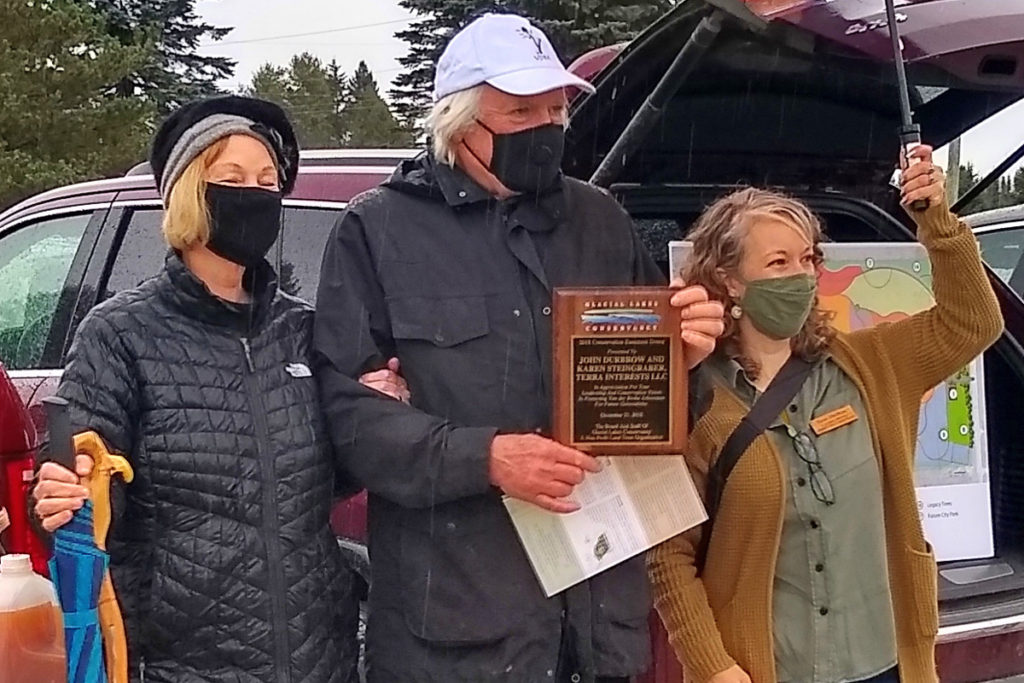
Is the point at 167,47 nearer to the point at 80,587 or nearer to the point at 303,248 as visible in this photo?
the point at 303,248

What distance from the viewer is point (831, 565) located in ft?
8.57

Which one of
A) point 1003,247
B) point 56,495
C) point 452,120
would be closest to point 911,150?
point 452,120

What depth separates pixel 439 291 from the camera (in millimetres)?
2566

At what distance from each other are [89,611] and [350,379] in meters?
0.62

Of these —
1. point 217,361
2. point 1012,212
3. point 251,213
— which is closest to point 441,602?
point 217,361

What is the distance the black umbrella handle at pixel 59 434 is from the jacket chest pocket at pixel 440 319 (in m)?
0.65

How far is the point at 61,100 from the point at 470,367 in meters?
27.6

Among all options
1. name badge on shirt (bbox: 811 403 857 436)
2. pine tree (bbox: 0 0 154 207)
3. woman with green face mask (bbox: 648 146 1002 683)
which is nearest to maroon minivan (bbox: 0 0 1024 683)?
woman with green face mask (bbox: 648 146 1002 683)

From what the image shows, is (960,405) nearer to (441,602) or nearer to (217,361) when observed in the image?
(441,602)

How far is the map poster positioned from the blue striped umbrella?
2041 millimetres

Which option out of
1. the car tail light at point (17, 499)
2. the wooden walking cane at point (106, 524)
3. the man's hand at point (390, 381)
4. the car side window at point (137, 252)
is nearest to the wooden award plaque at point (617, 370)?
the man's hand at point (390, 381)

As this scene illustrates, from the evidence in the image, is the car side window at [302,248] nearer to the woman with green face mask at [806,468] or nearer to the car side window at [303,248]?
the car side window at [303,248]

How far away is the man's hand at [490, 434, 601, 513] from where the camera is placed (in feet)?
7.88

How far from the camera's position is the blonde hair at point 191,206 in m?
2.54
